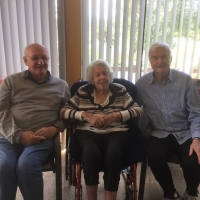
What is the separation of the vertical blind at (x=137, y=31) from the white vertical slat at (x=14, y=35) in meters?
0.68

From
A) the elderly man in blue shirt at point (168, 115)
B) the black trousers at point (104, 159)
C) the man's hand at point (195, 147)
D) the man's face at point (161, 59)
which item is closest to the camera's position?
the black trousers at point (104, 159)

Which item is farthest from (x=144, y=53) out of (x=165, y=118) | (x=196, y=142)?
(x=196, y=142)

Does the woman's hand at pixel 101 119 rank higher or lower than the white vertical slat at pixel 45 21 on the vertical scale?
lower

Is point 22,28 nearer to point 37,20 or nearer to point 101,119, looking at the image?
point 37,20

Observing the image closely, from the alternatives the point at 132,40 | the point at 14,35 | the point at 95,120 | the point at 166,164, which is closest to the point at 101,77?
the point at 95,120

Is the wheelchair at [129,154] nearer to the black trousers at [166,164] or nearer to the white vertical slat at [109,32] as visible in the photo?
the black trousers at [166,164]

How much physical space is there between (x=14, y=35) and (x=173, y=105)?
170 cm

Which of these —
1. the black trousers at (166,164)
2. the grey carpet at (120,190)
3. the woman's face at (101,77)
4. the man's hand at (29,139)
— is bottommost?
the grey carpet at (120,190)

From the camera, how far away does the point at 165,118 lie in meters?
1.92

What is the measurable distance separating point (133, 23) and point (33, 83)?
3.83 ft

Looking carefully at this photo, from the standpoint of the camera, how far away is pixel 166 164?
173cm

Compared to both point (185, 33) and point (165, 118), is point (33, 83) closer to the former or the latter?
point (165, 118)

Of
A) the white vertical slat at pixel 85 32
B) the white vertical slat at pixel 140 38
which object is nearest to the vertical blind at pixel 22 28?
the white vertical slat at pixel 85 32

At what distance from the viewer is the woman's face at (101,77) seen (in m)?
1.82
